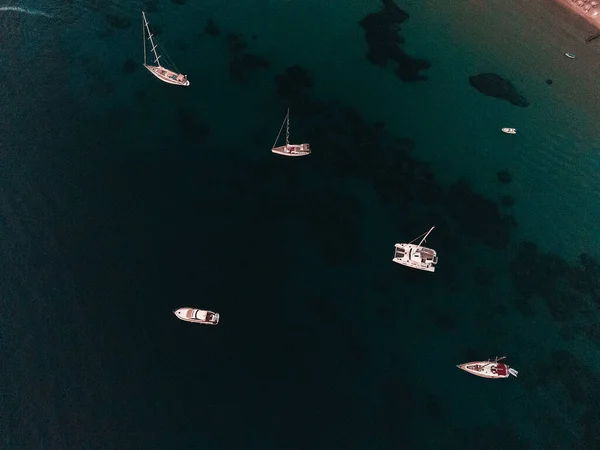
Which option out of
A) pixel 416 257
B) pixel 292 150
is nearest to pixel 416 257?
pixel 416 257

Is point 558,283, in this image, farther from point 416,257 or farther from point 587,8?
point 587,8

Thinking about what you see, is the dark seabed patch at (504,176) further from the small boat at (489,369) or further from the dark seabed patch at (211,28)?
the dark seabed patch at (211,28)

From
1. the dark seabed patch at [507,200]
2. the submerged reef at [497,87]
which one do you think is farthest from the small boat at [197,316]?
the submerged reef at [497,87]

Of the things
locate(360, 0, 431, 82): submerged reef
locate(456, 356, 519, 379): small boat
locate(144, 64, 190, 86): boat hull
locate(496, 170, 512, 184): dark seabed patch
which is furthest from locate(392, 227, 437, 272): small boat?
locate(144, 64, 190, 86): boat hull

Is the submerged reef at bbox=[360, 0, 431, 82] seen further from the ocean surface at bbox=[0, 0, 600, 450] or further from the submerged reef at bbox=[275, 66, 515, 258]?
the submerged reef at bbox=[275, 66, 515, 258]

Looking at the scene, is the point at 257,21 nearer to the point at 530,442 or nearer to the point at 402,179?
the point at 402,179

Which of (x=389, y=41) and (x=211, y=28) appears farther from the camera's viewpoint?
(x=211, y=28)
